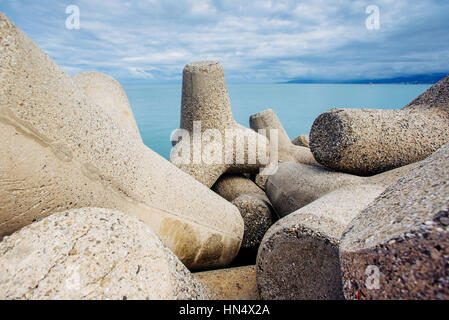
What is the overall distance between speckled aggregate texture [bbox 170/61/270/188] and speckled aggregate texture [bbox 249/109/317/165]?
113 centimetres

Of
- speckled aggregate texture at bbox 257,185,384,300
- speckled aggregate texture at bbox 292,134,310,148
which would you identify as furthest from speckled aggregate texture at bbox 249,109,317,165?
speckled aggregate texture at bbox 257,185,384,300

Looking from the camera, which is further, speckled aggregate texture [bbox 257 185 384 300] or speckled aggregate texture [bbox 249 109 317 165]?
speckled aggregate texture [bbox 249 109 317 165]

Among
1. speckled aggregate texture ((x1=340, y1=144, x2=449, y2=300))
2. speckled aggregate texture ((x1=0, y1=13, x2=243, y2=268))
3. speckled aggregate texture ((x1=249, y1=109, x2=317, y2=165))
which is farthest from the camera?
speckled aggregate texture ((x1=249, y1=109, x2=317, y2=165))

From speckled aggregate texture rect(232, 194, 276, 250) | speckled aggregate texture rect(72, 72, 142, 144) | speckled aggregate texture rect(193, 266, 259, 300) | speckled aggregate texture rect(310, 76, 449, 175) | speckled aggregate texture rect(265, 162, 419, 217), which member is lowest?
speckled aggregate texture rect(193, 266, 259, 300)

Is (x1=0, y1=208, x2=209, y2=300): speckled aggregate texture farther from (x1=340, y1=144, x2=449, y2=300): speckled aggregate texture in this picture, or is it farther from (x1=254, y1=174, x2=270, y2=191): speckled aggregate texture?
(x1=254, y1=174, x2=270, y2=191): speckled aggregate texture

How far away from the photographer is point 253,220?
245cm

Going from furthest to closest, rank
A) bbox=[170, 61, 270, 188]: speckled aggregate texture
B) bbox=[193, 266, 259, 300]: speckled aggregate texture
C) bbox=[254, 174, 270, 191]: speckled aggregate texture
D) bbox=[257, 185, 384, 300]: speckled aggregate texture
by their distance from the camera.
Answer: bbox=[254, 174, 270, 191]: speckled aggregate texture, bbox=[170, 61, 270, 188]: speckled aggregate texture, bbox=[193, 266, 259, 300]: speckled aggregate texture, bbox=[257, 185, 384, 300]: speckled aggregate texture

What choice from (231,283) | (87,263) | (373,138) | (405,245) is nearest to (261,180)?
(373,138)

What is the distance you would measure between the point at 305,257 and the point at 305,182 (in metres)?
1.07

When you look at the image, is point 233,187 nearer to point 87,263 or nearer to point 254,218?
point 254,218

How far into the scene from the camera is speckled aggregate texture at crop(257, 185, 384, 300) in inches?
50.7

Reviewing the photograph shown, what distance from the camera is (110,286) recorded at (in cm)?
88

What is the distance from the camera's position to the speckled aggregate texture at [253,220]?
2424mm
